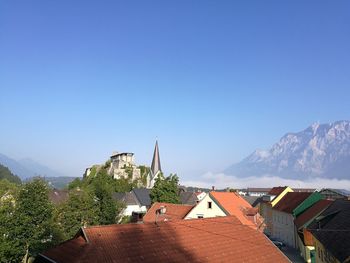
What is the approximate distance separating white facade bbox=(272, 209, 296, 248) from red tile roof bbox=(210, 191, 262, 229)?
1069 centimetres

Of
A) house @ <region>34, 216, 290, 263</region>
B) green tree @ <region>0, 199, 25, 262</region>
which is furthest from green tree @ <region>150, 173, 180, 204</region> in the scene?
house @ <region>34, 216, 290, 263</region>

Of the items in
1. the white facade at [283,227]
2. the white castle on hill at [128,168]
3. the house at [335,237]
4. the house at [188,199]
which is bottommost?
the white facade at [283,227]

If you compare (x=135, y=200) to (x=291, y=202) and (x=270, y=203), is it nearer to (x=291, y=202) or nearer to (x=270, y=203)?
(x=270, y=203)

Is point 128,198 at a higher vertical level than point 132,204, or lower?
higher

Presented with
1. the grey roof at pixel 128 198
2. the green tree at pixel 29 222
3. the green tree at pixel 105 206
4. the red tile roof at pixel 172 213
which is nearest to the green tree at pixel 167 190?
the red tile roof at pixel 172 213

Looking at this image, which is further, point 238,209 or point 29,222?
point 238,209

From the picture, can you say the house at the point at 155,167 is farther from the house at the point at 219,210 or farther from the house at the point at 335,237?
the house at the point at 335,237

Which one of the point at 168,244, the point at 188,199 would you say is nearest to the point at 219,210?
the point at 168,244

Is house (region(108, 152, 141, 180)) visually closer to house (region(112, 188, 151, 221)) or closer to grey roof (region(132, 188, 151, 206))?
grey roof (region(132, 188, 151, 206))

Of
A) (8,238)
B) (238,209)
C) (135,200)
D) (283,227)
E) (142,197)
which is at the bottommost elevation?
(283,227)

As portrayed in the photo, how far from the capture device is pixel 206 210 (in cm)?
4756

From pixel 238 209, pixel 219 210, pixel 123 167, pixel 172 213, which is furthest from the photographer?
pixel 123 167

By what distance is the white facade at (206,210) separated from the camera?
47281mm

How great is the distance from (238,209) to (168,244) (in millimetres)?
28745
